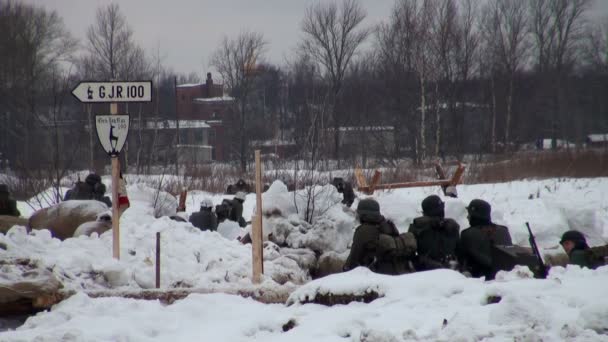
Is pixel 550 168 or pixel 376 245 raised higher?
pixel 550 168

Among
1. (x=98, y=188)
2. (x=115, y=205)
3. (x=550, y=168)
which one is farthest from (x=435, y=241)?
(x=550, y=168)

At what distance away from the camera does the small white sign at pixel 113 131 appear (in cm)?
836

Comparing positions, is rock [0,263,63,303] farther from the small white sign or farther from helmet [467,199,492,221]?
helmet [467,199,492,221]

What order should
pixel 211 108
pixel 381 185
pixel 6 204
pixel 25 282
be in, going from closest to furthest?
pixel 25 282, pixel 6 204, pixel 381 185, pixel 211 108

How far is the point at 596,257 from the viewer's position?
7949mm

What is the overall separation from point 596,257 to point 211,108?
5123 cm

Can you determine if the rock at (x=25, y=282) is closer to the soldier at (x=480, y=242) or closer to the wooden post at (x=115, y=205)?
the wooden post at (x=115, y=205)

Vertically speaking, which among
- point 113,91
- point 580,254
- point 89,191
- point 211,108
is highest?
point 211,108

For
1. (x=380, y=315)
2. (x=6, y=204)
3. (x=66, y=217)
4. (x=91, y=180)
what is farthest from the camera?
(x=91, y=180)

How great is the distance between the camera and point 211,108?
189ft

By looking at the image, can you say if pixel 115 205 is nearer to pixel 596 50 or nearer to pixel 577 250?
pixel 577 250

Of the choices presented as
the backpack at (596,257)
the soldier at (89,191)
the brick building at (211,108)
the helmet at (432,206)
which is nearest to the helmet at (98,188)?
the soldier at (89,191)

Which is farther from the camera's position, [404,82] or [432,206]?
[404,82]

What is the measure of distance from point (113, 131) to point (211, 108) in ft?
163
